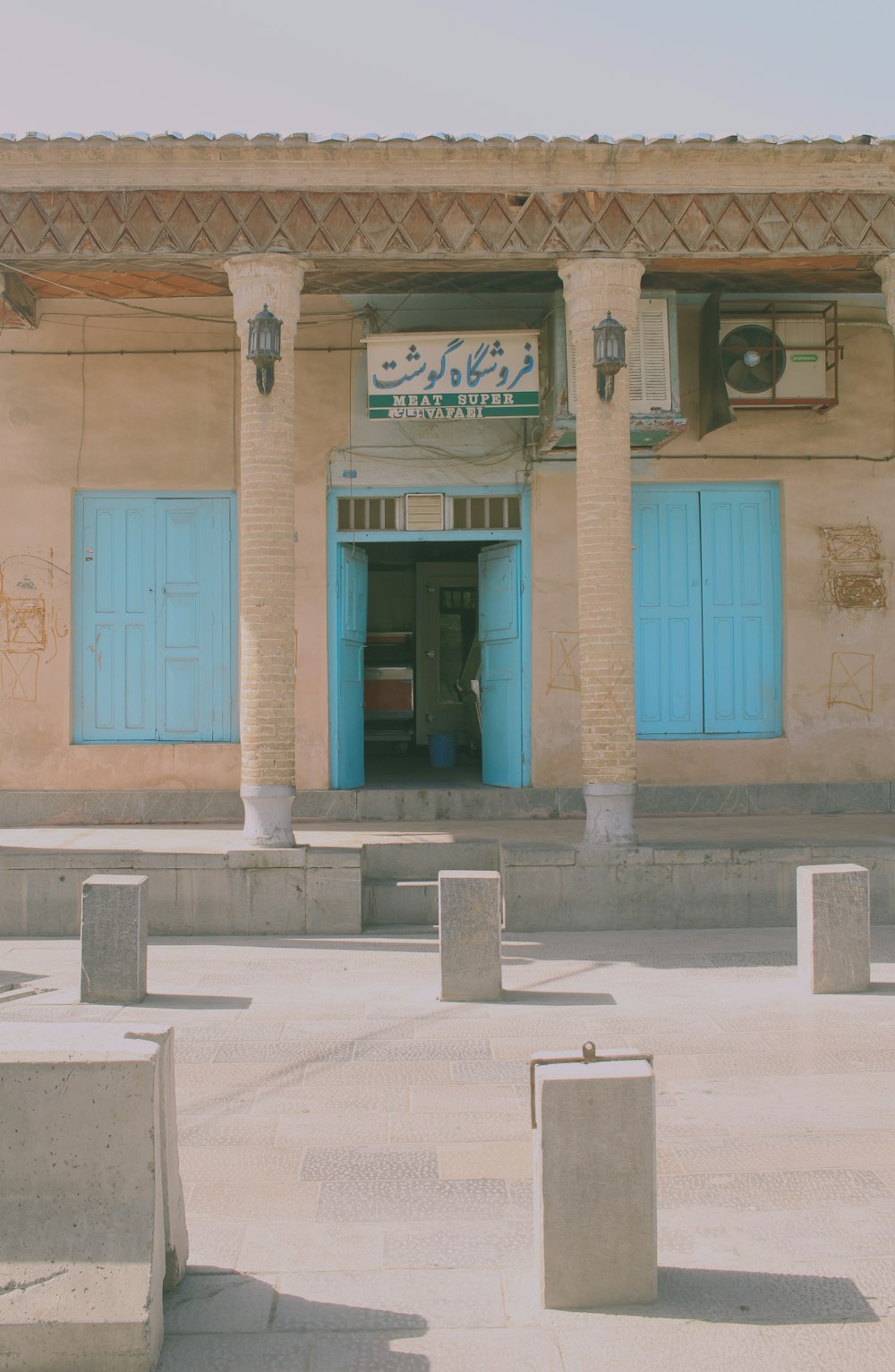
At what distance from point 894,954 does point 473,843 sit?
3.40 m

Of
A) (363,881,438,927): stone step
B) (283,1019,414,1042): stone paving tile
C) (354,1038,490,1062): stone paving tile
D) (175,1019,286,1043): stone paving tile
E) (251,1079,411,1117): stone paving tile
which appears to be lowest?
(251,1079,411,1117): stone paving tile

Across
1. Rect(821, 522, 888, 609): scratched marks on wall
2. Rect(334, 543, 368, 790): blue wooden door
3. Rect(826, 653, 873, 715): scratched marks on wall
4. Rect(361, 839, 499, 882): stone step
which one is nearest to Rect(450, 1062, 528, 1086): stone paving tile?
Rect(361, 839, 499, 882): stone step

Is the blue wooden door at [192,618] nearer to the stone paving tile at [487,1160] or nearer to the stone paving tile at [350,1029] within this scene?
the stone paving tile at [350,1029]

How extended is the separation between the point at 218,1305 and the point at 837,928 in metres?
4.86

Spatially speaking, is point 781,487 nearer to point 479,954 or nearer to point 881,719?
point 881,719

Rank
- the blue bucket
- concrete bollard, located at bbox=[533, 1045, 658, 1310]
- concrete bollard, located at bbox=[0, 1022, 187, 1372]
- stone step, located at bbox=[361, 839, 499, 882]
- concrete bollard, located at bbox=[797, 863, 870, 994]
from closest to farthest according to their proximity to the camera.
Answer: concrete bollard, located at bbox=[0, 1022, 187, 1372] → concrete bollard, located at bbox=[533, 1045, 658, 1310] → concrete bollard, located at bbox=[797, 863, 870, 994] → stone step, located at bbox=[361, 839, 499, 882] → the blue bucket

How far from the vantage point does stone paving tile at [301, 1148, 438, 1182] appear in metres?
4.95

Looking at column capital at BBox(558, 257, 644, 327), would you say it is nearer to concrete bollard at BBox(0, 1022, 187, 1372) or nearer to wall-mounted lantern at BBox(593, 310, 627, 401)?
wall-mounted lantern at BBox(593, 310, 627, 401)

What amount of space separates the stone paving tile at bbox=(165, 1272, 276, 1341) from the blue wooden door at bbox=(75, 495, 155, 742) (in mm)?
8902

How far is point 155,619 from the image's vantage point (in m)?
12.6

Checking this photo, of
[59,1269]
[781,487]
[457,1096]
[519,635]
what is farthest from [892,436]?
[59,1269]

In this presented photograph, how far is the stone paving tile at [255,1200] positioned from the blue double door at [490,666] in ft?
25.3

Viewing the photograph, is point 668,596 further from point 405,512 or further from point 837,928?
point 837,928

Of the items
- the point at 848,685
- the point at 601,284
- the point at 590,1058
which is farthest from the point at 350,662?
the point at 590,1058
